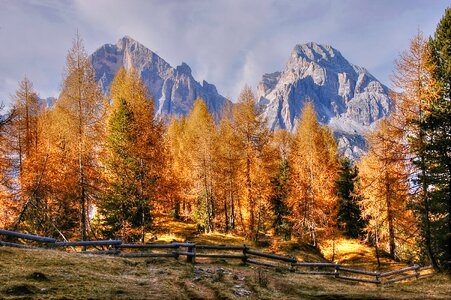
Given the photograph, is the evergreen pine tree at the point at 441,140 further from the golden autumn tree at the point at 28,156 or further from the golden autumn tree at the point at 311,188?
the golden autumn tree at the point at 28,156

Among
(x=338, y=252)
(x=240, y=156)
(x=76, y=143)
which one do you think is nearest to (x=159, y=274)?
(x=76, y=143)

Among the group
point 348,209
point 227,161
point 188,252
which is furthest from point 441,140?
point 348,209

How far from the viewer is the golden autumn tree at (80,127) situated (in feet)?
62.5

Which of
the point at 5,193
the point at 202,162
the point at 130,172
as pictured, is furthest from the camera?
Answer: the point at 202,162

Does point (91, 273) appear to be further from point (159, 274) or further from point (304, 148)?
point (304, 148)

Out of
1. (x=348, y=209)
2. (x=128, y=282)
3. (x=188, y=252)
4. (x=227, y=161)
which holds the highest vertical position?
(x=227, y=161)

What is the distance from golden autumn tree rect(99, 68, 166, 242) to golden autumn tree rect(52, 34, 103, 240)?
192 cm

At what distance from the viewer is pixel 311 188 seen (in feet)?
97.5

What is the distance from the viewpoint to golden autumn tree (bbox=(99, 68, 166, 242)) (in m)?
21.7

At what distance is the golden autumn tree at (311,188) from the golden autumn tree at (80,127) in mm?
18636

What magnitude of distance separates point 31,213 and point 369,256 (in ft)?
101

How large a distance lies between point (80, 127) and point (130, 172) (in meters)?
4.82

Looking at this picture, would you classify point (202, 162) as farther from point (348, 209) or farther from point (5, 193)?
point (348, 209)

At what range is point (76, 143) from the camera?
62.7 feet
